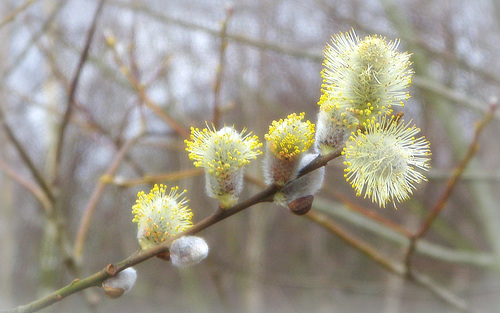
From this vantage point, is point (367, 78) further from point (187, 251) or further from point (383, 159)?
point (187, 251)

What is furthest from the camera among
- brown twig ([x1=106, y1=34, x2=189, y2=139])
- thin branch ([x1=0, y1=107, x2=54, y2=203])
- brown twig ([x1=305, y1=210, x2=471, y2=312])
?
brown twig ([x1=106, y1=34, x2=189, y2=139])

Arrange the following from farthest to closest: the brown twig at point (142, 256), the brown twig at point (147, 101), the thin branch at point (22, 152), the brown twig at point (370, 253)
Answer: the brown twig at point (147, 101), the brown twig at point (370, 253), the thin branch at point (22, 152), the brown twig at point (142, 256)

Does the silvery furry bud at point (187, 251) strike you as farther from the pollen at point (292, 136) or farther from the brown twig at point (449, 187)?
the brown twig at point (449, 187)

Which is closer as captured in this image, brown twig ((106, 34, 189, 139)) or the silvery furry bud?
the silvery furry bud

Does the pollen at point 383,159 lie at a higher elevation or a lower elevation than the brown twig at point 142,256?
higher

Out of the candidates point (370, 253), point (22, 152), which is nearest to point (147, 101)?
point (22, 152)

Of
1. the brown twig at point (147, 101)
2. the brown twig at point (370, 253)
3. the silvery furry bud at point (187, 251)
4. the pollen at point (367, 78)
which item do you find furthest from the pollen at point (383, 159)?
the brown twig at point (147, 101)

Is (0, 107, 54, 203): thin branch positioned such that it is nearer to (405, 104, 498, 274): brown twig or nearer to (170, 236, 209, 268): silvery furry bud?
(170, 236, 209, 268): silvery furry bud

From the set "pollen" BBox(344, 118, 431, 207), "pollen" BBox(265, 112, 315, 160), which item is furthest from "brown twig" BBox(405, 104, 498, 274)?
"pollen" BBox(265, 112, 315, 160)
